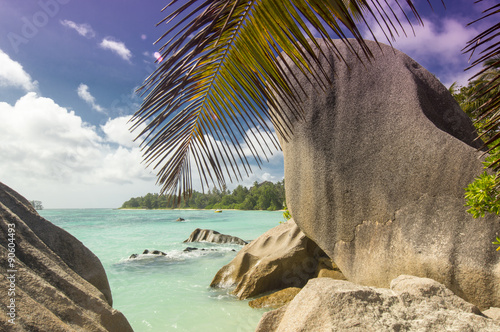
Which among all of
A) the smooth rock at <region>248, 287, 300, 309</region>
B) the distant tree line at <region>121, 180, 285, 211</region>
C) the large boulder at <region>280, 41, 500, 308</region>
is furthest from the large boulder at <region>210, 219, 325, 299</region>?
the distant tree line at <region>121, 180, 285, 211</region>

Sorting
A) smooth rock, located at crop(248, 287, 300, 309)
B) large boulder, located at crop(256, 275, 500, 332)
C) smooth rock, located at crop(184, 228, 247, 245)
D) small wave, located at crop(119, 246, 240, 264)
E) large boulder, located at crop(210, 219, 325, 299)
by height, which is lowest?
small wave, located at crop(119, 246, 240, 264)

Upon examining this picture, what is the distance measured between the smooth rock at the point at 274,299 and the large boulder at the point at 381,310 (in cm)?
253

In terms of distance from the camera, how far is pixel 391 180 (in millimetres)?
3457

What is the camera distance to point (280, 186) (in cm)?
7394

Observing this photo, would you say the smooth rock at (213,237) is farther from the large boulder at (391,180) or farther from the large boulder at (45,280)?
the large boulder at (45,280)

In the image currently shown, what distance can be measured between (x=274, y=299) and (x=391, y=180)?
2.71 meters

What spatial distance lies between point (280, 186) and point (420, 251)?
71242 millimetres

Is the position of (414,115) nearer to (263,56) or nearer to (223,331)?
(263,56)

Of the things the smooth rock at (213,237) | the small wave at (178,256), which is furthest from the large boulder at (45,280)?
the smooth rock at (213,237)

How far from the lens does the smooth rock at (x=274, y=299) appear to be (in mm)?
4660

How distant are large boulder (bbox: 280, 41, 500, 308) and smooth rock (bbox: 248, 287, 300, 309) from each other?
4.35 ft

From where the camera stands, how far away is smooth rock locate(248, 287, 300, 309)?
4.66 meters

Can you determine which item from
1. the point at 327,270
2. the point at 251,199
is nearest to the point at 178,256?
the point at 327,270

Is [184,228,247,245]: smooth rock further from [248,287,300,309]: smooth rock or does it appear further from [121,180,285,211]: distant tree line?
[121,180,285,211]: distant tree line
